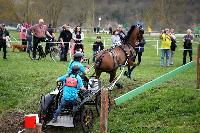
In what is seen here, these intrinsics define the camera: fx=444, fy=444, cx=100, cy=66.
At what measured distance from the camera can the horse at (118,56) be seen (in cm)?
1411

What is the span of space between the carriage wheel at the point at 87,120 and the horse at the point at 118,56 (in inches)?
131

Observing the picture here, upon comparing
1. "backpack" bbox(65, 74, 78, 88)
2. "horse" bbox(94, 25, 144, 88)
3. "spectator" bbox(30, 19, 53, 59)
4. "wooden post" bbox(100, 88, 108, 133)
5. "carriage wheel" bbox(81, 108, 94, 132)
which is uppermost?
"spectator" bbox(30, 19, 53, 59)

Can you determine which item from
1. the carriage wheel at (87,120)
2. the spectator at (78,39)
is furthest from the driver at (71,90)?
the spectator at (78,39)

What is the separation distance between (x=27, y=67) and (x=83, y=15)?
47.8 metres

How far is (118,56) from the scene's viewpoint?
48.6ft

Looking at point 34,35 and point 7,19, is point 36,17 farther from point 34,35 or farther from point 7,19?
point 34,35

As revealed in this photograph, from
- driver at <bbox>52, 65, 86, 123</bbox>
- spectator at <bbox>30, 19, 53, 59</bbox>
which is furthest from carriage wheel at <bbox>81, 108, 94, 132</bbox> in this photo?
spectator at <bbox>30, 19, 53, 59</bbox>

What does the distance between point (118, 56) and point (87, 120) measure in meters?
4.32

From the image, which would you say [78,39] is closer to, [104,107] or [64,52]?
[64,52]

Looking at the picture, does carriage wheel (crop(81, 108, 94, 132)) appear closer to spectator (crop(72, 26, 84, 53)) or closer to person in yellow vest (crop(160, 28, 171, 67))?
spectator (crop(72, 26, 84, 53))

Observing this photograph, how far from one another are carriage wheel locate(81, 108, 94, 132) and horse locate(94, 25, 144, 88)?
10.9 feet

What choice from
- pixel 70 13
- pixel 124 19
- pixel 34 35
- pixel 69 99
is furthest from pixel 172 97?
pixel 124 19

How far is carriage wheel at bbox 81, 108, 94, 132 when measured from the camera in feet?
35.2

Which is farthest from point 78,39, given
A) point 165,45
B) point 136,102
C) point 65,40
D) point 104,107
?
point 104,107
